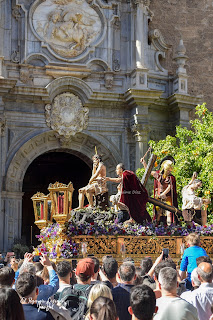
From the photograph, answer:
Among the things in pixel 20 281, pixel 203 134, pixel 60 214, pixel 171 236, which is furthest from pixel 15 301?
pixel 203 134

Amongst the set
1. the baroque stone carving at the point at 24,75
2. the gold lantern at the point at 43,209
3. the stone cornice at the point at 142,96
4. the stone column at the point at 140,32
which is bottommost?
the gold lantern at the point at 43,209

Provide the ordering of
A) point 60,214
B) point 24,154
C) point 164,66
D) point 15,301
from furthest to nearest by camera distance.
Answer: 1. point 164,66
2. point 24,154
3. point 60,214
4. point 15,301

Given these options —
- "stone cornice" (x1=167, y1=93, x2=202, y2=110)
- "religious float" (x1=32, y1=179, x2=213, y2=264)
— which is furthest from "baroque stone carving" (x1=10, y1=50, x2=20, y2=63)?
"religious float" (x1=32, y1=179, x2=213, y2=264)

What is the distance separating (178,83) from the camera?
79.7ft

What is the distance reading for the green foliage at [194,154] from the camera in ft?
67.9

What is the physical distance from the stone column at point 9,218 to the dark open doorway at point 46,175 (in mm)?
5671

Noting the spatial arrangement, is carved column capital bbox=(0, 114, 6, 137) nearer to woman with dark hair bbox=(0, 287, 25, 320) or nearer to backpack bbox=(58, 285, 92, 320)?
backpack bbox=(58, 285, 92, 320)

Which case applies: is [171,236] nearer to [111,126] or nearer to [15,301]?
[111,126]

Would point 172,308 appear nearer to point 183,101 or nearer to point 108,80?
point 108,80

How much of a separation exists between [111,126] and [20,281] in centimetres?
1833

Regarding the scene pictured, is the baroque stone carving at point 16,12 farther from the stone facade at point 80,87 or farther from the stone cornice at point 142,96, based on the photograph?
the stone cornice at point 142,96

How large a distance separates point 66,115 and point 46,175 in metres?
8.28

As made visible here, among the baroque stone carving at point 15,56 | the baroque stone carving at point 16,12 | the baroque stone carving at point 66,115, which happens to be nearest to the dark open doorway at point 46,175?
the baroque stone carving at point 66,115

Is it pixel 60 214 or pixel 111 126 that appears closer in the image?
pixel 60 214
